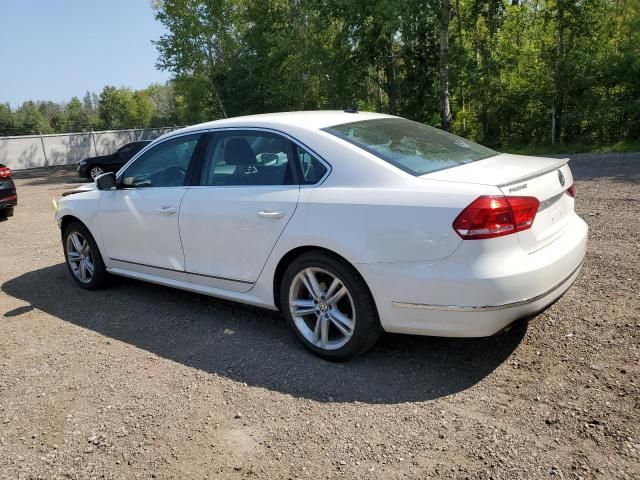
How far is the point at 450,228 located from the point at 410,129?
1416 mm

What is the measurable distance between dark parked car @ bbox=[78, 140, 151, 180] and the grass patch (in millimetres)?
13380

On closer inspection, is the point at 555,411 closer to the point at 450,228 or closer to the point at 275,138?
the point at 450,228

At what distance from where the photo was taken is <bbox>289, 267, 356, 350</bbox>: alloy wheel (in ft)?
11.5

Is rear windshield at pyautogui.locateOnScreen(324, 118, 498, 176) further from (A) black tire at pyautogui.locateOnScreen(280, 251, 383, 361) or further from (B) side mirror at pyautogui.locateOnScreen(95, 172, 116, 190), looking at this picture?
(B) side mirror at pyautogui.locateOnScreen(95, 172, 116, 190)

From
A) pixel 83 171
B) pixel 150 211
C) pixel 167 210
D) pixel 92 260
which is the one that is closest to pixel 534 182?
pixel 167 210

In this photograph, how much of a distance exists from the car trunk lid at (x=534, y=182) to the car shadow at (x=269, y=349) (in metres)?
0.59

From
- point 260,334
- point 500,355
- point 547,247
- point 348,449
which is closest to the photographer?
point 348,449

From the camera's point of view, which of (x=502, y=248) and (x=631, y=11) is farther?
(x=631, y=11)

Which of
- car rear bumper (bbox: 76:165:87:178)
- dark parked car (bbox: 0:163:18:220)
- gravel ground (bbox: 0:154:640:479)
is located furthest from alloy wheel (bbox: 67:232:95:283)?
car rear bumper (bbox: 76:165:87:178)

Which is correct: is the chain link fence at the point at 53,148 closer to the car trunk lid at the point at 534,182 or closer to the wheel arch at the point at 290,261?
the wheel arch at the point at 290,261

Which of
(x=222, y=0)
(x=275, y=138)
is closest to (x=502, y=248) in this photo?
(x=275, y=138)

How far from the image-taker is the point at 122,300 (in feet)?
17.2

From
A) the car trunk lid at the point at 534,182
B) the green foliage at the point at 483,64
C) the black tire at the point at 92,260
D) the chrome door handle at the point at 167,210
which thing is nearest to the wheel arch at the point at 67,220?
the black tire at the point at 92,260

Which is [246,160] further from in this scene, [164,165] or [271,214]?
A: [164,165]
